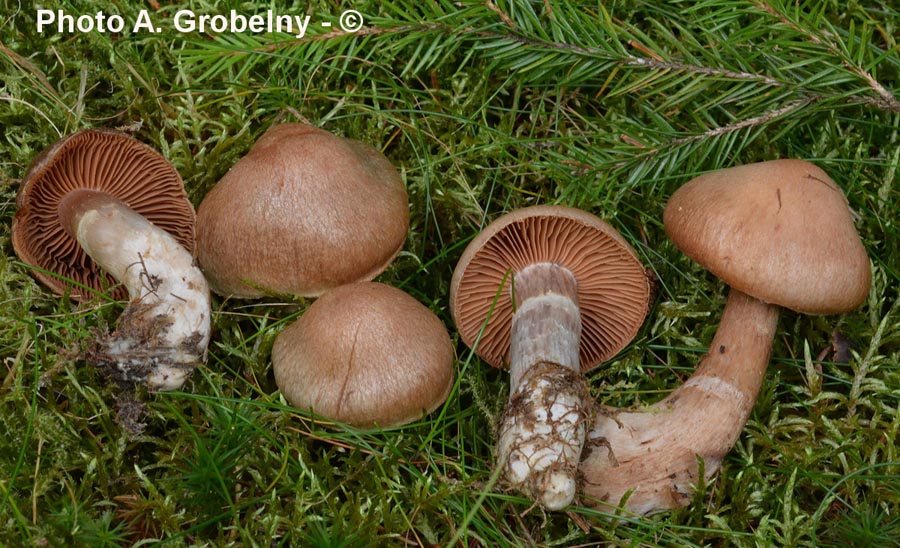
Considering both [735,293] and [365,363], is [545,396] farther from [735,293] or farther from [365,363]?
[735,293]

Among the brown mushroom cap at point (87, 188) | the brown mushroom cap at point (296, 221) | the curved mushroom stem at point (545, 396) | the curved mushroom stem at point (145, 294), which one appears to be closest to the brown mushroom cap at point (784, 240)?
the curved mushroom stem at point (545, 396)

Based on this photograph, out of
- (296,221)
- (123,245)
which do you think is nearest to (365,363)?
(296,221)

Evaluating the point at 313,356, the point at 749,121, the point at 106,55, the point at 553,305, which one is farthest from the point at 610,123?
the point at 106,55

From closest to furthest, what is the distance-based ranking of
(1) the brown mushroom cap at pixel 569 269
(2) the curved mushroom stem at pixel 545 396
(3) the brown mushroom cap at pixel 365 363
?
(2) the curved mushroom stem at pixel 545 396
(3) the brown mushroom cap at pixel 365 363
(1) the brown mushroom cap at pixel 569 269

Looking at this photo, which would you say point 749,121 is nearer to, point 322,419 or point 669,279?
point 669,279

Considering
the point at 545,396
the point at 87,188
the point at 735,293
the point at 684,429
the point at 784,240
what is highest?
the point at 784,240

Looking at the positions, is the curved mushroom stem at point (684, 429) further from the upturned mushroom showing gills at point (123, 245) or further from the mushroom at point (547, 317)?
the upturned mushroom showing gills at point (123, 245)
